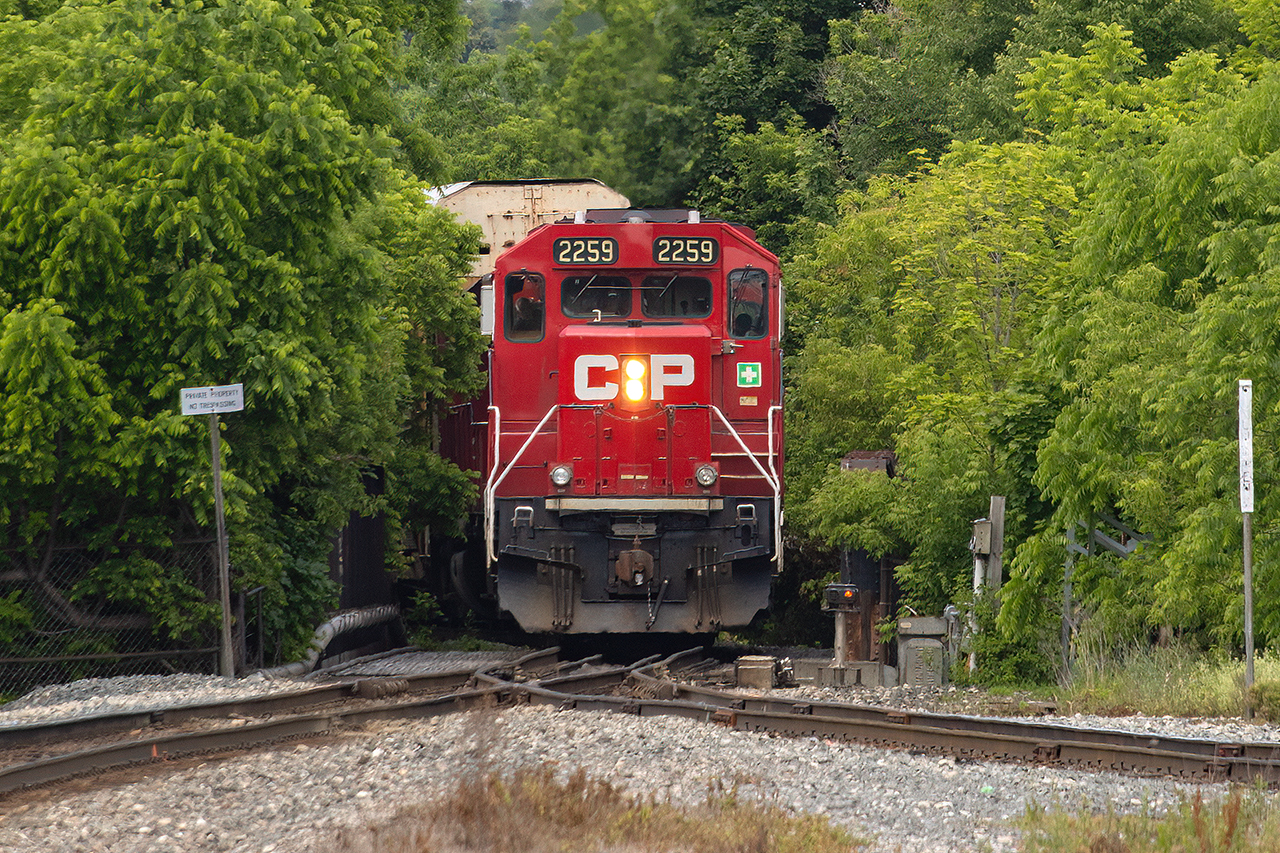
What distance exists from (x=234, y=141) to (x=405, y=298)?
6359 mm

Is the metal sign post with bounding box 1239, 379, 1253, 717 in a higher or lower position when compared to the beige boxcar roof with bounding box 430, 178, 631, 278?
lower

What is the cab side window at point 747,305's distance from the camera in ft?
48.6

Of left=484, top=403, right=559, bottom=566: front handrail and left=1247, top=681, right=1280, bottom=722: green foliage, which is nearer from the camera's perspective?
left=1247, top=681, right=1280, bottom=722: green foliage

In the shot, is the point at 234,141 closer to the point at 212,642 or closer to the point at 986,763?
the point at 212,642

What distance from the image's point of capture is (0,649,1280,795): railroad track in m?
7.77

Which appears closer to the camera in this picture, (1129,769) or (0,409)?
(1129,769)

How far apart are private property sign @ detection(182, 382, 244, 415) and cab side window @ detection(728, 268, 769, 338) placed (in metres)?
5.23

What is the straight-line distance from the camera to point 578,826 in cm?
617

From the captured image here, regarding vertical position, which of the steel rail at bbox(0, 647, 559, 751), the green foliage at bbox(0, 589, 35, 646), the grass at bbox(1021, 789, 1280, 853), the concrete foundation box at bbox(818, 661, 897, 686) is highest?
the green foliage at bbox(0, 589, 35, 646)

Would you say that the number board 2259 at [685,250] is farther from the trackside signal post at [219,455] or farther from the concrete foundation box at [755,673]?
the trackside signal post at [219,455]

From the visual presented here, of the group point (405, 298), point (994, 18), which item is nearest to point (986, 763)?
point (405, 298)

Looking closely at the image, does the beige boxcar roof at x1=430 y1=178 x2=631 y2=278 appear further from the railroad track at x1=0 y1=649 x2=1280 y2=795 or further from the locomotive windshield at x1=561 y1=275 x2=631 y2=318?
the railroad track at x1=0 y1=649 x2=1280 y2=795

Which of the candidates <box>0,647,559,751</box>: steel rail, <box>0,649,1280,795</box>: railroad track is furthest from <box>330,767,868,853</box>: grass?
<box>0,647,559,751</box>: steel rail

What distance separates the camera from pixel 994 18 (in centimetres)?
3531
